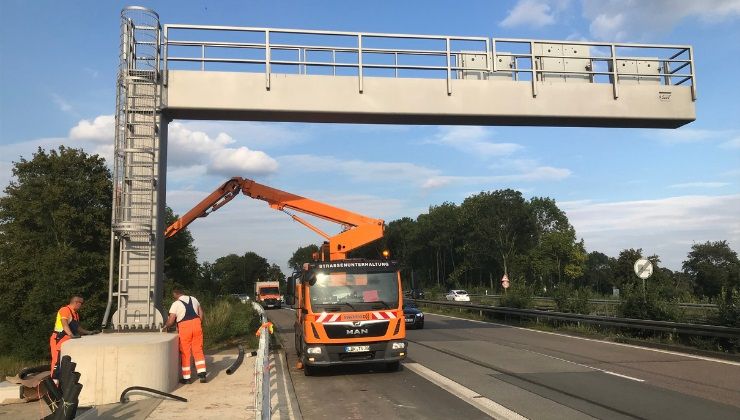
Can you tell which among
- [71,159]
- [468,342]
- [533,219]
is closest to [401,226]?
[533,219]

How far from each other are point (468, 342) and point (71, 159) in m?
22.9

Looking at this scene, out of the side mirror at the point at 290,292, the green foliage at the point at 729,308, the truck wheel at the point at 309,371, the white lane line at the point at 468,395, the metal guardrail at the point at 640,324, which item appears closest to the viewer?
the white lane line at the point at 468,395

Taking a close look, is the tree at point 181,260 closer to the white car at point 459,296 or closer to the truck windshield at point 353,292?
the white car at point 459,296

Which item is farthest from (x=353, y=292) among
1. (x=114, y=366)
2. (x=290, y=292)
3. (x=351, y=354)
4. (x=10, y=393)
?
(x=10, y=393)

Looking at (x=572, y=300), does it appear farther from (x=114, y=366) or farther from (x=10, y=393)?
(x=10, y=393)

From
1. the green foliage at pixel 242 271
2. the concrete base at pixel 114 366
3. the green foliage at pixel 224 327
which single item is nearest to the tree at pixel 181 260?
the green foliage at pixel 224 327

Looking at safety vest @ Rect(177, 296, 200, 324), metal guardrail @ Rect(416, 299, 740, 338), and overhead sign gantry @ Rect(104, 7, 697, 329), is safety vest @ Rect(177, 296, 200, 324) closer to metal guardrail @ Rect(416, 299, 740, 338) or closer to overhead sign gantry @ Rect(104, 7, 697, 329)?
overhead sign gantry @ Rect(104, 7, 697, 329)

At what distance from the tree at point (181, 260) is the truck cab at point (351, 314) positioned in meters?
33.0

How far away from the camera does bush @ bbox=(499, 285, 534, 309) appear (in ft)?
91.5

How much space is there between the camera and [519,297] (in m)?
28.2

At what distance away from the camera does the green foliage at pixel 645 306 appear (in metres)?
18.1

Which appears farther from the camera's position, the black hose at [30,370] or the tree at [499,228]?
the tree at [499,228]

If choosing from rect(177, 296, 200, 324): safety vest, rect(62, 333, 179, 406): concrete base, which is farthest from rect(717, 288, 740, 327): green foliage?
rect(62, 333, 179, 406): concrete base

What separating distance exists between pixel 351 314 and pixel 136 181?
628 centimetres
